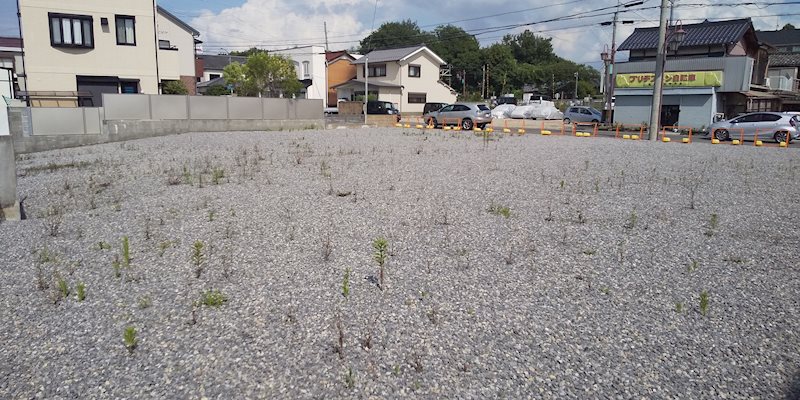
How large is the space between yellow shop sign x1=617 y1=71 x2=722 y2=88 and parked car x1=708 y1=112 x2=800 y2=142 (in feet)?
27.5

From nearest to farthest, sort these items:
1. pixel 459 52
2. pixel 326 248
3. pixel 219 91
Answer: pixel 326 248 < pixel 219 91 < pixel 459 52

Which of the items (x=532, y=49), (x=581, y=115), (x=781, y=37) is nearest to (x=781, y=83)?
(x=581, y=115)

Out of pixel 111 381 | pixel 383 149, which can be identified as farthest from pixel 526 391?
pixel 383 149

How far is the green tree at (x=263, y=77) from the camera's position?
41688 millimetres

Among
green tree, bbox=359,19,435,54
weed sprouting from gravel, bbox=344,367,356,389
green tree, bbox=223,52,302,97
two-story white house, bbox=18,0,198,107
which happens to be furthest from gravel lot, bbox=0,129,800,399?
green tree, bbox=359,19,435,54

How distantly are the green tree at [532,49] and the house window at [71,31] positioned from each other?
90930 millimetres

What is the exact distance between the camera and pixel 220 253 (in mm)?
6527

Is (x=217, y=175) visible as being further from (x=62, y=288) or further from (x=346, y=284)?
(x=346, y=284)

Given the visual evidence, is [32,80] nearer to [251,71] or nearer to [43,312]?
[251,71]

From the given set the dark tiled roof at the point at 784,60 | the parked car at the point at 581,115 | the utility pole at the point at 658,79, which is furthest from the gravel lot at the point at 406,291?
the dark tiled roof at the point at 784,60

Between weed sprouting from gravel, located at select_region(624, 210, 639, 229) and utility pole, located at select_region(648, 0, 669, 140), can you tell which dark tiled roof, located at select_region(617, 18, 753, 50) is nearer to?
utility pole, located at select_region(648, 0, 669, 140)

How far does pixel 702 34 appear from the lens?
3566cm

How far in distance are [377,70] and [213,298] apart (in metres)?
52.4

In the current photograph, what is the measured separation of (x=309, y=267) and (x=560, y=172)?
27.6ft
